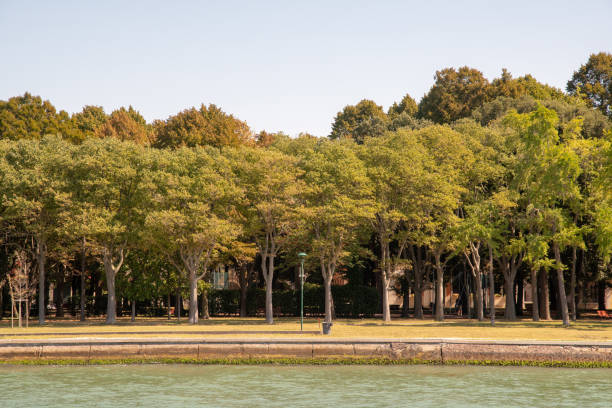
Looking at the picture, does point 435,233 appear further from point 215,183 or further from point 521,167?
point 215,183

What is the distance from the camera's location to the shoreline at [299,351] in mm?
31109

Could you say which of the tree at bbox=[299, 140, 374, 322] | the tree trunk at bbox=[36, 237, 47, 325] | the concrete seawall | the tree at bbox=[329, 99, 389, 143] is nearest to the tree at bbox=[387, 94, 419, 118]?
the tree at bbox=[329, 99, 389, 143]

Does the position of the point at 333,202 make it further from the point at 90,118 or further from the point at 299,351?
the point at 90,118

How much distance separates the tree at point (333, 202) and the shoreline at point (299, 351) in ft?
56.4

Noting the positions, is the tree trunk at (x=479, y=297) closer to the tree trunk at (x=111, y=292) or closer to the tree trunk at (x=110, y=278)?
the tree trunk at (x=110, y=278)

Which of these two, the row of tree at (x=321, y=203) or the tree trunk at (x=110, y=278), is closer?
the row of tree at (x=321, y=203)

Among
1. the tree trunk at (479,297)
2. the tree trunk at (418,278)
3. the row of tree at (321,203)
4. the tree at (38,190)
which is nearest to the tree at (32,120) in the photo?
the tree at (38,190)

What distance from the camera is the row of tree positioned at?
160 feet

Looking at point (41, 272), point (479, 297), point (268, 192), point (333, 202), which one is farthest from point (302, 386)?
point (479, 297)

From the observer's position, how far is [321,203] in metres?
52.3

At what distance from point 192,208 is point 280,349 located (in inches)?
757

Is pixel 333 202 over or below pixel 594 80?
below

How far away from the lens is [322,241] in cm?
5044

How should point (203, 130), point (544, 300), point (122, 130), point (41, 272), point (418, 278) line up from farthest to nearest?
point (122, 130), point (203, 130), point (418, 278), point (544, 300), point (41, 272)
